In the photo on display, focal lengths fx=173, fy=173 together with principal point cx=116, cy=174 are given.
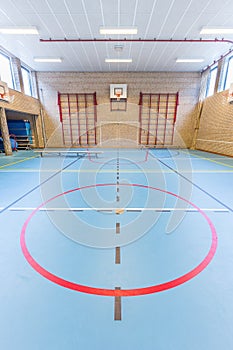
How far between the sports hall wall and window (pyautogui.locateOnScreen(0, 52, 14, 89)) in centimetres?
243

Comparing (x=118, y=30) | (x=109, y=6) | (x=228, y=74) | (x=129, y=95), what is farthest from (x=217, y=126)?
(x=109, y=6)

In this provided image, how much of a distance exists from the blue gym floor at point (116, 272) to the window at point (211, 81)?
32.9 ft

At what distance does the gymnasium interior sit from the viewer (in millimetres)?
1196

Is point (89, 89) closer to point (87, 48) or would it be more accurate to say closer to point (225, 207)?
point (87, 48)

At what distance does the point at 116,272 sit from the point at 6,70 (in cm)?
1198

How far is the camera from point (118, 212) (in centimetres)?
279

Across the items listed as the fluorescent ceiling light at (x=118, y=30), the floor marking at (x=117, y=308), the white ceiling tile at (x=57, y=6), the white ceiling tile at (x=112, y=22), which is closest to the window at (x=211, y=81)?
the white ceiling tile at (x=112, y=22)

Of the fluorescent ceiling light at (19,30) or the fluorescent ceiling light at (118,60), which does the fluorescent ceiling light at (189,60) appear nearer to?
the fluorescent ceiling light at (118,60)

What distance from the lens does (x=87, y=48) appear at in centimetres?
821


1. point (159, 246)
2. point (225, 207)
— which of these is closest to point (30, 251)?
point (159, 246)

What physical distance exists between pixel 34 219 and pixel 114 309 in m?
1.80

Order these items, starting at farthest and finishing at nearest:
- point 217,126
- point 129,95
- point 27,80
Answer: point 129,95 < point 27,80 < point 217,126

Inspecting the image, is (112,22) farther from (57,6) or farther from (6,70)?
(6,70)

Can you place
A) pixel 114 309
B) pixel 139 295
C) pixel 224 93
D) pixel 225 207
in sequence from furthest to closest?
pixel 224 93 < pixel 225 207 < pixel 139 295 < pixel 114 309
